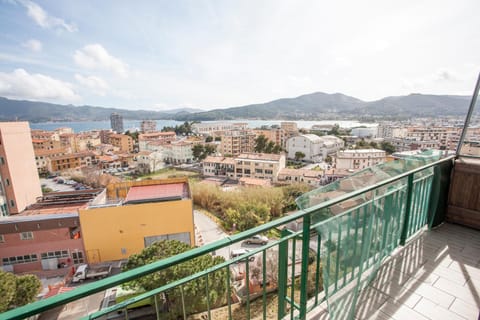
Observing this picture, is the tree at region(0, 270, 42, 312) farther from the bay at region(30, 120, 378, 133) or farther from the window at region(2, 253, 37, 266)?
the bay at region(30, 120, 378, 133)

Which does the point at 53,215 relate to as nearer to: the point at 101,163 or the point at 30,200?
the point at 30,200

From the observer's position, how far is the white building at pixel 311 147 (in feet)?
107

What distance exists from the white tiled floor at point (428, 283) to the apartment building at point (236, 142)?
3446 centimetres

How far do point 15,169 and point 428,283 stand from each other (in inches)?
825

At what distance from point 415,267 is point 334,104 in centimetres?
11319

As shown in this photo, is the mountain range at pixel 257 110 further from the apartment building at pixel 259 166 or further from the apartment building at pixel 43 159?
the apartment building at pixel 43 159

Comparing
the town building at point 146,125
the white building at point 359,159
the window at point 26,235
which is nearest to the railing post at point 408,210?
the window at point 26,235

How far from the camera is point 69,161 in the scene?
29516 mm

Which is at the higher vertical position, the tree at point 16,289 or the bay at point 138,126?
the bay at point 138,126

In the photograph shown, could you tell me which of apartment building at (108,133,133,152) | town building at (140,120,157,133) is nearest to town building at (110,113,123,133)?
town building at (140,120,157,133)

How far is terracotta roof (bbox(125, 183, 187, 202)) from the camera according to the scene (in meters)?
10.8

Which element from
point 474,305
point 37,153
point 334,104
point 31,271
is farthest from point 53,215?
point 334,104

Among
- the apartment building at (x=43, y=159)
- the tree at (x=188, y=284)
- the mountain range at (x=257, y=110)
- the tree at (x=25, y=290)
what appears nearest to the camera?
the tree at (x=188, y=284)

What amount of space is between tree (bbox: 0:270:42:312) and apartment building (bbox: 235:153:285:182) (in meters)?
17.5
